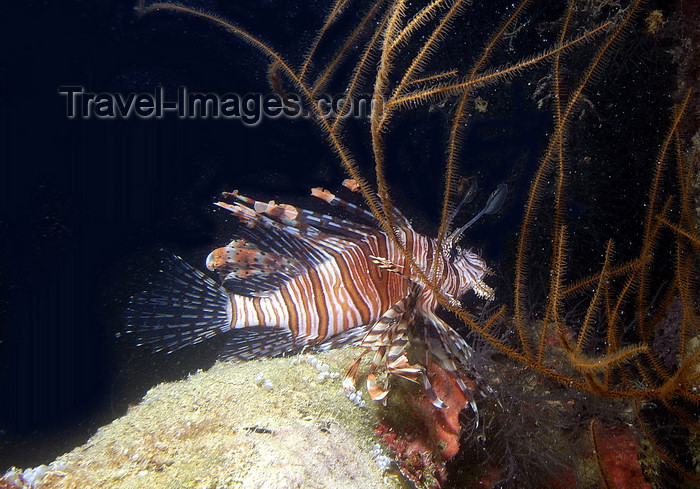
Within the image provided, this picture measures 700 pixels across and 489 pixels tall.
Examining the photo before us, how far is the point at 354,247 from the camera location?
3.43 metres

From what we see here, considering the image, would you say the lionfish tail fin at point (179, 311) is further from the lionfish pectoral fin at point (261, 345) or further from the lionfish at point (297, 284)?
the lionfish pectoral fin at point (261, 345)

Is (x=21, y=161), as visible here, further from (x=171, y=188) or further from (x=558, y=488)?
(x=558, y=488)

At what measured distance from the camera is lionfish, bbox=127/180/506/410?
323 centimetres

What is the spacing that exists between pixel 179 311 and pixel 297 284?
1222mm

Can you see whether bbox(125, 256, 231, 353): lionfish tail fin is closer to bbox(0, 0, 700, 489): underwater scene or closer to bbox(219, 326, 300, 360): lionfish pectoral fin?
bbox(0, 0, 700, 489): underwater scene

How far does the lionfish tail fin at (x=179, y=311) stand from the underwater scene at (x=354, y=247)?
2 cm

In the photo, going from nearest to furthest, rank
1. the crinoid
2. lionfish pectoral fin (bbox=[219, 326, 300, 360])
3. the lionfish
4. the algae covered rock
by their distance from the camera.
→ the algae covered rock, the crinoid, the lionfish, lionfish pectoral fin (bbox=[219, 326, 300, 360])

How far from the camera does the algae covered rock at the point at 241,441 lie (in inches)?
74.0

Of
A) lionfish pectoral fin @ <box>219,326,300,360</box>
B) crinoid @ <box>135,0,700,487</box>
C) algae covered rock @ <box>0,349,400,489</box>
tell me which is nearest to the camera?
algae covered rock @ <box>0,349,400,489</box>

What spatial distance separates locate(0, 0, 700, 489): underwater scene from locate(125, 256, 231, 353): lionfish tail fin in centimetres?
2

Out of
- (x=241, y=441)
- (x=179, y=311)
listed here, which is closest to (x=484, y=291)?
(x=241, y=441)

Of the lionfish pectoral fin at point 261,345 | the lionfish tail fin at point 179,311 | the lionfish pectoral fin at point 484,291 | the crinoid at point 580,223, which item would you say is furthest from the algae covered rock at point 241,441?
the lionfish pectoral fin at point 484,291

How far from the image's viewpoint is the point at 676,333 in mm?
2879

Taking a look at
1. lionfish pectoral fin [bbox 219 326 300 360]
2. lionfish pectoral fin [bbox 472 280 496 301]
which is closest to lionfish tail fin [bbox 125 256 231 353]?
lionfish pectoral fin [bbox 219 326 300 360]
